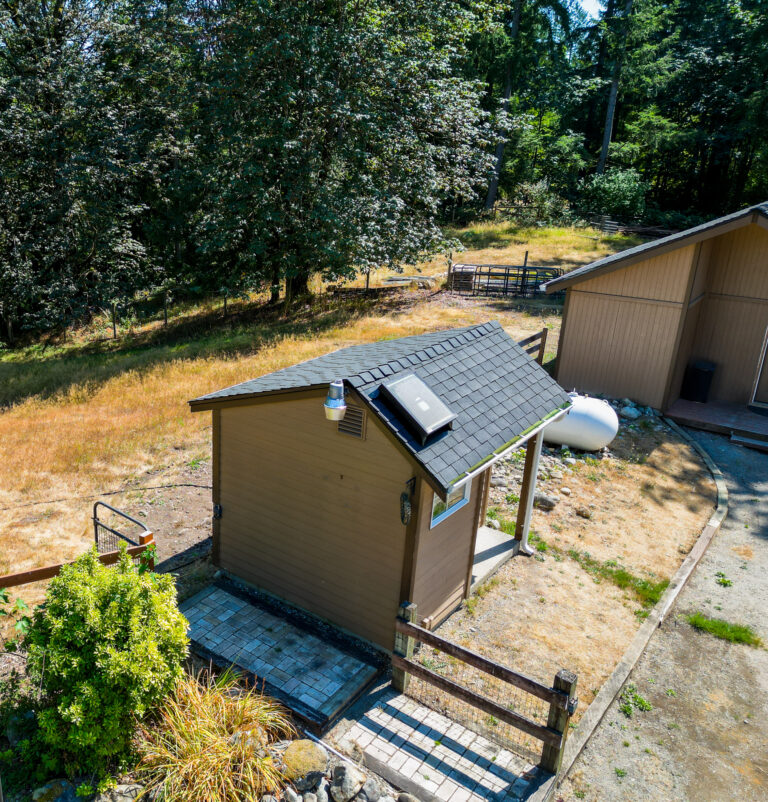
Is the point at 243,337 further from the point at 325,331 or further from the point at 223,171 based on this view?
the point at 223,171

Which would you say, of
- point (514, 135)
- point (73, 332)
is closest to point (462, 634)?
point (73, 332)

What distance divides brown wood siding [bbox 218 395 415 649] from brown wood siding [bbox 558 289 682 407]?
10.9m

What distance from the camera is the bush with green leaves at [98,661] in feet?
16.4

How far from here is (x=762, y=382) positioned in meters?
15.7

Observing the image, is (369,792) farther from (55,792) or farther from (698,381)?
(698,381)

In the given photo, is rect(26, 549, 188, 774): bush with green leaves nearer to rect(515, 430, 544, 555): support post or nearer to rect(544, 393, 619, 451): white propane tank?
rect(515, 430, 544, 555): support post

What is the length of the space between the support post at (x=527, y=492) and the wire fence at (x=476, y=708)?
2787 mm

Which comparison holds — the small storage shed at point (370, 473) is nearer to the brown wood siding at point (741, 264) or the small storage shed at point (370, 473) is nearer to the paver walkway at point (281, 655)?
the paver walkway at point (281, 655)

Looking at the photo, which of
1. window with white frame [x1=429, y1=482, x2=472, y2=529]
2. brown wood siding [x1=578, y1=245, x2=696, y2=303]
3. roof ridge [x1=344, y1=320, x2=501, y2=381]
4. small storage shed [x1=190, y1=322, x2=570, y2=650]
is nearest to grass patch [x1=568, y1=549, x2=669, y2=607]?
small storage shed [x1=190, y1=322, x2=570, y2=650]

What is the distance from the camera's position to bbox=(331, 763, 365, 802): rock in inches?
207

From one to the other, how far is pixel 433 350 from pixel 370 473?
1.83 metres

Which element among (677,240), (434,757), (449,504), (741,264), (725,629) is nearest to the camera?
(434,757)

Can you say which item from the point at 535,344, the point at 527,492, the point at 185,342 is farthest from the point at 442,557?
the point at 185,342

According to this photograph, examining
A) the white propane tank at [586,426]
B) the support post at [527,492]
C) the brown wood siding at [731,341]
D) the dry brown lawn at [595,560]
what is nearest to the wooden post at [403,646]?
the dry brown lawn at [595,560]
